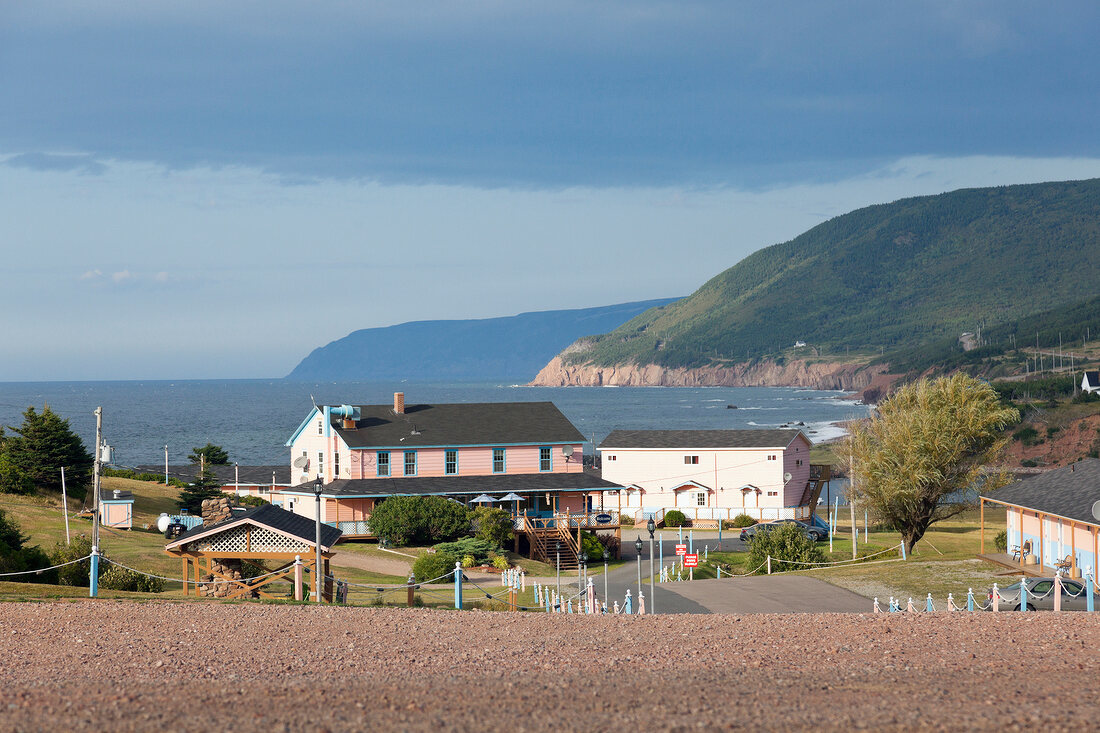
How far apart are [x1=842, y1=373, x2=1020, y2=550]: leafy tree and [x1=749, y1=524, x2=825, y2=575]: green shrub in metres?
5.38

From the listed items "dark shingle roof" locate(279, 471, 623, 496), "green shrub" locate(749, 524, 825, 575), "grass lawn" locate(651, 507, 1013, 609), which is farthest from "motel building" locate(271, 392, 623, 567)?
"green shrub" locate(749, 524, 825, 575)

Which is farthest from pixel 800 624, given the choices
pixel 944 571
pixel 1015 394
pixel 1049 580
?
pixel 1015 394

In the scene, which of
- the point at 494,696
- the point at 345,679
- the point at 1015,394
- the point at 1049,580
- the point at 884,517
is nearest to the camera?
the point at 494,696

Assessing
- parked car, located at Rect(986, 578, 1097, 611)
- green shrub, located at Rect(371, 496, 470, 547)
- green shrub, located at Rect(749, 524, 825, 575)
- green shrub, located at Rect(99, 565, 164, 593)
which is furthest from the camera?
green shrub, located at Rect(371, 496, 470, 547)

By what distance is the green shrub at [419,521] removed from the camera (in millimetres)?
46812

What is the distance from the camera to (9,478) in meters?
47.8

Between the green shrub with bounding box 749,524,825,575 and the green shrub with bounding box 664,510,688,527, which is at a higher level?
the green shrub with bounding box 749,524,825,575

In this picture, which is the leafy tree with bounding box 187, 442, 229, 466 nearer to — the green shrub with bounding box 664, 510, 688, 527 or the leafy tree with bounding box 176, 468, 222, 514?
the leafy tree with bounding box 176, 468, 222, 514

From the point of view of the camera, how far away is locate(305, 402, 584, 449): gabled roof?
55.3 m

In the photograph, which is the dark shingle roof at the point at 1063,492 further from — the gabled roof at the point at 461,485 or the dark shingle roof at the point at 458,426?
the dark shingle roof at the point at 458,426

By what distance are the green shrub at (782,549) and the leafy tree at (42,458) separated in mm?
32030

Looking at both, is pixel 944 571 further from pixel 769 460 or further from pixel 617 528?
pixel 769 460

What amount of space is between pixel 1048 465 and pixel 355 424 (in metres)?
85.0

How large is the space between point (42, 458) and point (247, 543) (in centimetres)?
2856
